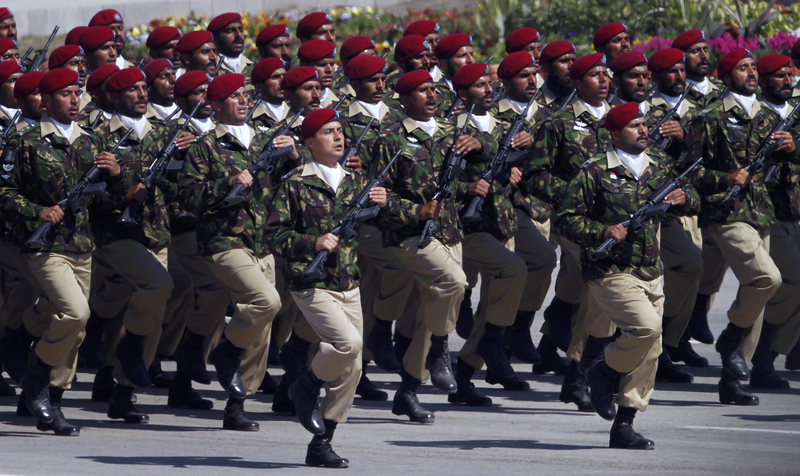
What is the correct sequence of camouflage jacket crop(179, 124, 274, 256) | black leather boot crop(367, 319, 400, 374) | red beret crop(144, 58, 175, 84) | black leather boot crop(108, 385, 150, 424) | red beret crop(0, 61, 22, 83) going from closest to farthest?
camouflage jacket crop(179, 124, 274, 256)
black leather boot crop(108, 385, 150, 424)
red beret crop(144, 58, 175, 84)
red beret crop(0, 61, 22, 83)
black leather boot crop(367, 319, 400, 374)

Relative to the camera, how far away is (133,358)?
8.88 meters

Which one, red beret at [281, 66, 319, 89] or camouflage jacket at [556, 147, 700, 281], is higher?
red beret at [281, 66, 319, 89]

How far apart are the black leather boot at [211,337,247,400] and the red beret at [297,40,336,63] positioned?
9.06 feet

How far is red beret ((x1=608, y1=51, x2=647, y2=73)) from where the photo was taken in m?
9.68

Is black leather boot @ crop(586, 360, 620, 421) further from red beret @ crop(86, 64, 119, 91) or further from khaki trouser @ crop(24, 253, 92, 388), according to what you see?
red beret @ crop(86, 64, 119, 91)

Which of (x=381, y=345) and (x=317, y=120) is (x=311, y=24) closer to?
(x=381, y=345)

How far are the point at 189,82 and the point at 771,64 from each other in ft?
14.0

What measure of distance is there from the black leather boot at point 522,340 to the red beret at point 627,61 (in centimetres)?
201

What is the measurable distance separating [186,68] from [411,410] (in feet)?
12.4

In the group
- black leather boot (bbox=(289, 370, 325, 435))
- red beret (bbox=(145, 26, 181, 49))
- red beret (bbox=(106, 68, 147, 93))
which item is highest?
red beret (bbox=(106, 68, 147, 93))

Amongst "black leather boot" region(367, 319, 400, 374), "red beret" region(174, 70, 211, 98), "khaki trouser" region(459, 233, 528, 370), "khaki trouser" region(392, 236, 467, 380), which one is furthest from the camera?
"black leather boot" region(367, 319, 400, 374)

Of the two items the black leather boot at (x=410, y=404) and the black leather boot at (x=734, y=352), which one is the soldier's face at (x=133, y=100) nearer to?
the black leather boot at (x=410, y=404)

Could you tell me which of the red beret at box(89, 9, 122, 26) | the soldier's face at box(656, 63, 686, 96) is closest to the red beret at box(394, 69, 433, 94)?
the soldier's face at box(656, 63, 686, 96)

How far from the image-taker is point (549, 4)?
857 inches
